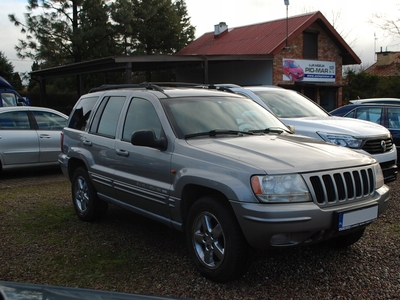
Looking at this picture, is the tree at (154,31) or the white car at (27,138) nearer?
the white car at (27,138)

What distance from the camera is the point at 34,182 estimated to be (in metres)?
9.25

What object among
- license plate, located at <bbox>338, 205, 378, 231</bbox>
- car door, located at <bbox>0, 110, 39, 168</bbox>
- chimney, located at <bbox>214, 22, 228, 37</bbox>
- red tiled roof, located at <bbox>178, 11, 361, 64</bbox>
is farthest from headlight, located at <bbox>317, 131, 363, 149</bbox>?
chimney, located at <bbox>214, 22, 228, 37</bbox>

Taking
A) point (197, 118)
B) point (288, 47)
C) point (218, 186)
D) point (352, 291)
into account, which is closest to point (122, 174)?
point (197, 118)

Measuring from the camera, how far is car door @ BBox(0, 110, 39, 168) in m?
9.39

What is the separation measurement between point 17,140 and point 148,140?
20.4ft

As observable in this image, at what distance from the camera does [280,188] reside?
11.4 ft

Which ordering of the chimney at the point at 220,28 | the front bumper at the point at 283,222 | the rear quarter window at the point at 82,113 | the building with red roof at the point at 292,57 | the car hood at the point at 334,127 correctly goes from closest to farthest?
the front bumper at the point at 283,222 < the rear quarter window at the point at 82,113 < the car hood at the point at 334,127 < the building with red roof at the point at 292,57 < the chimney at the point at 220,28

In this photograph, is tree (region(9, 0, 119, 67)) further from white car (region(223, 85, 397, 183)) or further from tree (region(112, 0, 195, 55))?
white car (region(223, 85, 397, 183))

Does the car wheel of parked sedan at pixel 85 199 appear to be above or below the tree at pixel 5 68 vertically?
below

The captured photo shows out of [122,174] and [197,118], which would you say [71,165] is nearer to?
[122,174]

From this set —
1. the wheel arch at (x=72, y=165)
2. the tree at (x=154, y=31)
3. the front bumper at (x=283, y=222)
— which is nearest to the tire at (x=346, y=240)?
the front bumper at (x=283, y=222)

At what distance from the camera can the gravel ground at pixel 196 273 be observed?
3.74 m

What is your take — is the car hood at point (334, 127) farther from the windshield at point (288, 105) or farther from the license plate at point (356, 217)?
the license plate at point (356, 217)

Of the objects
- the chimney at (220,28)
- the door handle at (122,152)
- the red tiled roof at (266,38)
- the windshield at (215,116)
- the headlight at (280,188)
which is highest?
the chimney at (220,28)
